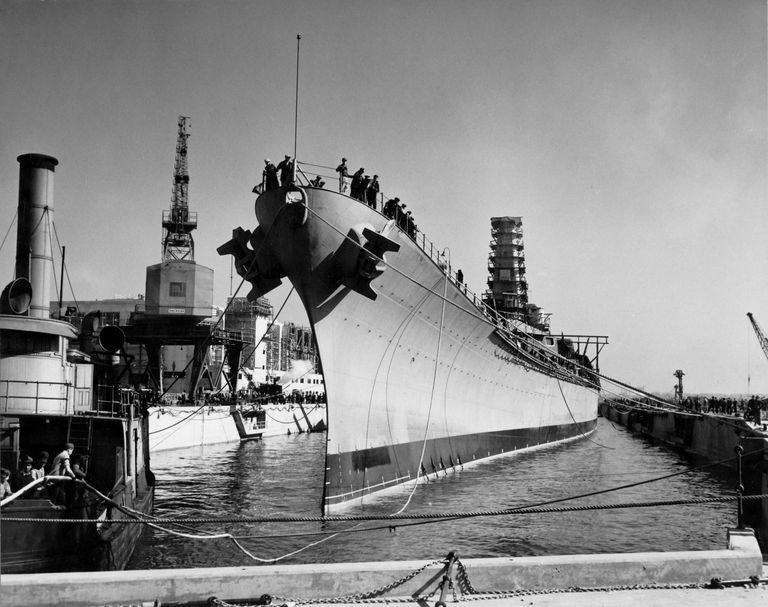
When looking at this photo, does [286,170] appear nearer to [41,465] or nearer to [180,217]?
[41,465]

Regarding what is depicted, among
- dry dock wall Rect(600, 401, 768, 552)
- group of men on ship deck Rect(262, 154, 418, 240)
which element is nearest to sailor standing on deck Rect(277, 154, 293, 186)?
group of men on ship deck Rect(262, 154, 418, 240)

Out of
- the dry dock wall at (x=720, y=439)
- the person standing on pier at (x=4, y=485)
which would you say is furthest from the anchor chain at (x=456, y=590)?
the person standing on pier at (x=4, y=485)

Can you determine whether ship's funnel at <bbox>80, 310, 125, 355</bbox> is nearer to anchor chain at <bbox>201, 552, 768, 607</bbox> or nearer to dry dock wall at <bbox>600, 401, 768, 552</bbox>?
anchor chain at <bbox>201, 552, 768, 607</bbox>

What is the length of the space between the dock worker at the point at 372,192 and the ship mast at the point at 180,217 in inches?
1373

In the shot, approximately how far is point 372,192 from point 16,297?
701cm

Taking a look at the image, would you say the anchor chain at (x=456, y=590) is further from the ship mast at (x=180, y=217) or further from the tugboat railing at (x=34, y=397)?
the ship mast at (x=180, y=217)

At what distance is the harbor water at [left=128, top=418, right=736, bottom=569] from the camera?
9.66 m

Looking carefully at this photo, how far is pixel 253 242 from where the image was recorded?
13344 millimetres

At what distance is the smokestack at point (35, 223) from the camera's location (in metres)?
11.4

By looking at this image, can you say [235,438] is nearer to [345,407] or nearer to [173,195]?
[345,407]

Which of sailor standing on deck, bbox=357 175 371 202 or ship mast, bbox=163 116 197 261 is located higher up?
ship mast, bbox=163 116 197 261

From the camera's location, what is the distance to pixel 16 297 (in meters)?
10.4

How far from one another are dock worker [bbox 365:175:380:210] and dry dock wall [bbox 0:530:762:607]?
9.76 meters

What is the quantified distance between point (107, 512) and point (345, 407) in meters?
5.23
